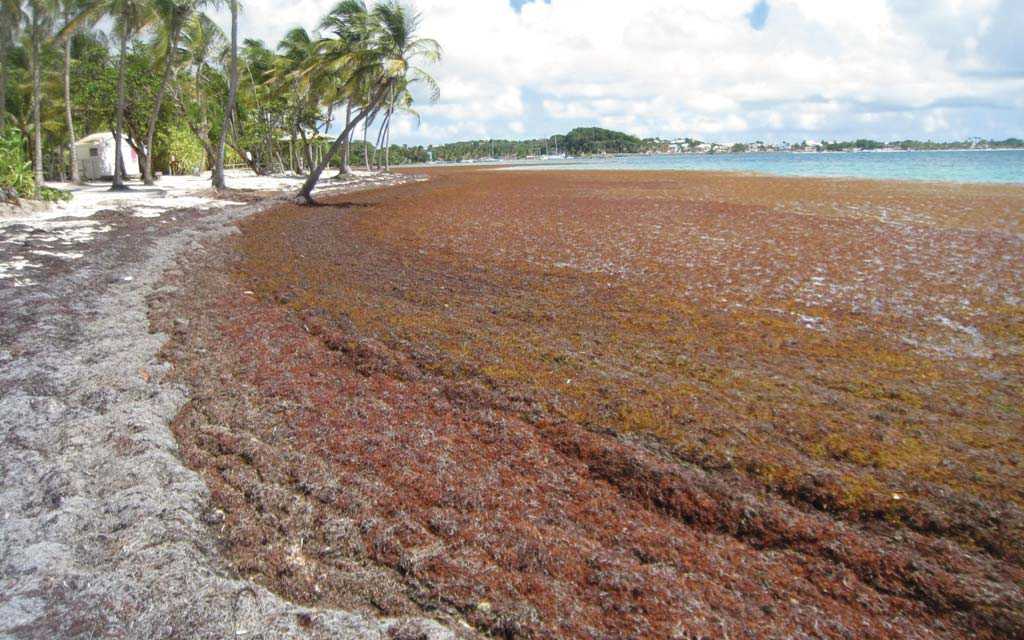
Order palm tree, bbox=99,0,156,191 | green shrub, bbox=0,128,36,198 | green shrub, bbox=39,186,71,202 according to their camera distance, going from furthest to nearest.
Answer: palm tree, bbox=99,0,156,191, green shrub, bbox=39,186,71,202, green shrub, bbox=0,128,36,198

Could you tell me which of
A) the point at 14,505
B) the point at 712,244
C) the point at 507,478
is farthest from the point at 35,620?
the point at 712,244

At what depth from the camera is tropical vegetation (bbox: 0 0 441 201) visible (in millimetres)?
19359

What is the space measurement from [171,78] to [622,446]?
1100 inches

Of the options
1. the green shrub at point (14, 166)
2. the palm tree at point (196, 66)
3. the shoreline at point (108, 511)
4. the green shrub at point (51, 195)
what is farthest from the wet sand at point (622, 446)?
the palm tree at point (196, 66)

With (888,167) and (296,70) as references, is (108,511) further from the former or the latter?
(888,167)

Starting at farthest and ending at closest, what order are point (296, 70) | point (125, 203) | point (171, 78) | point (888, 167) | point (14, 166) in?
1. point (888, 167)
2. point (296, 70)
3. point (171, 78)
4. point (125, 203)
5. point (14, 166)

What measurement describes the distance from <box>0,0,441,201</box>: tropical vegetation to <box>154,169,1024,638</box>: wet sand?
12432 mm

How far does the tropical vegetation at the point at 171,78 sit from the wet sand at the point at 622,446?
12.4 metres

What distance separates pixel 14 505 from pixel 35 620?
3.05ft

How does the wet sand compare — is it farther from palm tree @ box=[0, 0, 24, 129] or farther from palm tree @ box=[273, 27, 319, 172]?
palm tree @ box=[273, 27, 319, 172]

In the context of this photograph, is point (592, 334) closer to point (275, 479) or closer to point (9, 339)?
point (275, 479)

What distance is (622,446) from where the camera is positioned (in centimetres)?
379

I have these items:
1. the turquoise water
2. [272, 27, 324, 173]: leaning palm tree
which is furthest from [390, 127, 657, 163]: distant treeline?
[272, 27, 324, 173]: leaning palm tree

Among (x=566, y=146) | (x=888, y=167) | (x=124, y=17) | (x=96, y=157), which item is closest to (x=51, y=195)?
(x=124, y=17)
